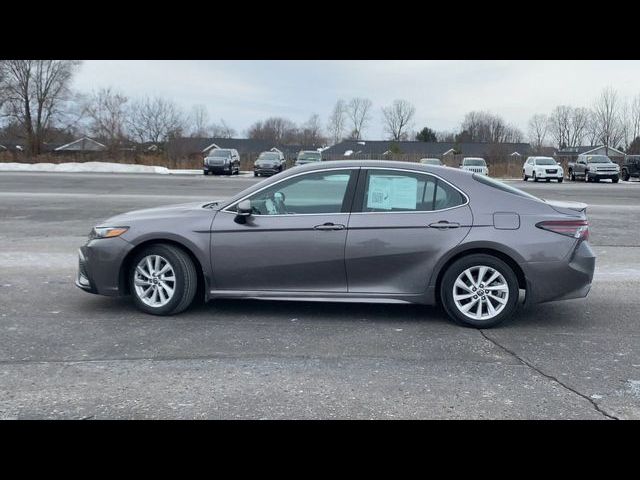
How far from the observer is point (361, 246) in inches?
223

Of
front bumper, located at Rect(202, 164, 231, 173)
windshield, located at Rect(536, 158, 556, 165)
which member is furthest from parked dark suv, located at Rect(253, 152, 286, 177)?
windshield, located at Rect(536, 158, 556, 165)

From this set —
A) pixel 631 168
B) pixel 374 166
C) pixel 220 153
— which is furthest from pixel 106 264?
pixel 631 168

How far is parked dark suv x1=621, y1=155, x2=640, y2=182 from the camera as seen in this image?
1628 inches

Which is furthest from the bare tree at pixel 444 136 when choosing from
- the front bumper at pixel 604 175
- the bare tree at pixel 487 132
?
the front bumper at pixel 604 175

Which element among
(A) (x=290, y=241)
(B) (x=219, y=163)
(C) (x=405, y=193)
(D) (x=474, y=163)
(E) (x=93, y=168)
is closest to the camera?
(A) (x=290, y=241)

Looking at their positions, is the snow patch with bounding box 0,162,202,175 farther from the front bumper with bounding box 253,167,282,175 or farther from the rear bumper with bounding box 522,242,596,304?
the rear bumper with bounding box 522,242,596,304

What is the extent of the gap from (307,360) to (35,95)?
2526 inches

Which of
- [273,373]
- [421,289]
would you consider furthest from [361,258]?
[273,373]

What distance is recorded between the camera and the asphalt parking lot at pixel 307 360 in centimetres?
381

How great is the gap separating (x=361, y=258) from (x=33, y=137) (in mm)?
61530

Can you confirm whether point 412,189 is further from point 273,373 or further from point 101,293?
Answer: point 101,293

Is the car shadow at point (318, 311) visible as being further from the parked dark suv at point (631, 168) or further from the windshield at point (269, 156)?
the parked dark suv at point (631, 168)

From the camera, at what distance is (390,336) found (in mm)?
5359

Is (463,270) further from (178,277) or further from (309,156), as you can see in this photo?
(309,156)
